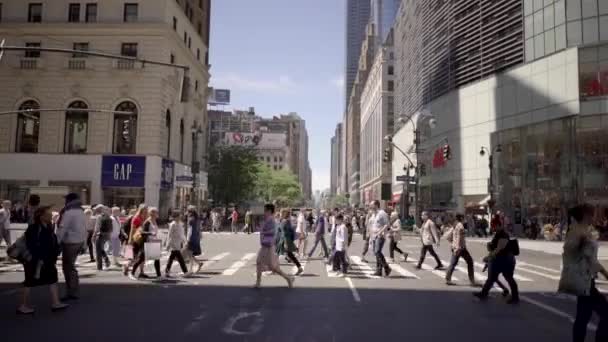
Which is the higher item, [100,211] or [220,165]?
[220,165]

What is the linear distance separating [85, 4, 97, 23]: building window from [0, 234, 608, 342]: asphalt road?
32293 millimetres

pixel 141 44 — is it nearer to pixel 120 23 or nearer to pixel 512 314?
pixel 120 23

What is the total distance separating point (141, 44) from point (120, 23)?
233cm

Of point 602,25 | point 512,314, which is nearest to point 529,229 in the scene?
point 602,25

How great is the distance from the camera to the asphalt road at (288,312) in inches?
285

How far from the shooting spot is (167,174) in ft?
138

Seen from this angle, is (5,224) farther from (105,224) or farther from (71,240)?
(71,240)

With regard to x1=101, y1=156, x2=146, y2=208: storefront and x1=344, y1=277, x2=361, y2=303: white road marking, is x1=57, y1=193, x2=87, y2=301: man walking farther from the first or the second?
x1=101, y1=156, x2=146, y2=208: storefront

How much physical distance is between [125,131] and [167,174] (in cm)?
484

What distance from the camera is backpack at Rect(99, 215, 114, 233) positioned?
48.6 feet

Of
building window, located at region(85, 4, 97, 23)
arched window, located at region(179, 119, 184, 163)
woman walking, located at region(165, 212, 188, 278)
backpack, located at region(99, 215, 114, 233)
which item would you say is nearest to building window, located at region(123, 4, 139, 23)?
building window, located at region(85, 4, 97, 23)

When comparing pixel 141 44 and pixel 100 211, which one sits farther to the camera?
pixel 141 44

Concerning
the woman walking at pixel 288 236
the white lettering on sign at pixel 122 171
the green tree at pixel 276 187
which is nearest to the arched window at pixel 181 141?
the white lettering on sign at pixel 122 171

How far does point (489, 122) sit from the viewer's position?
1865 inches
